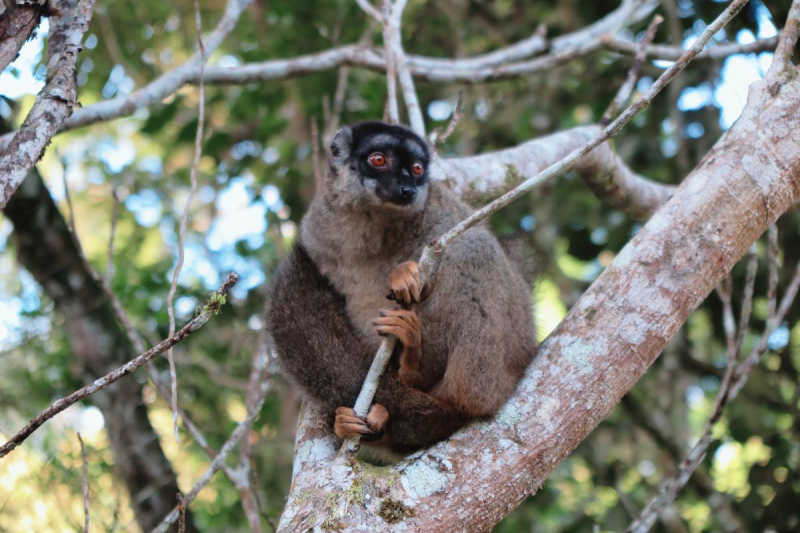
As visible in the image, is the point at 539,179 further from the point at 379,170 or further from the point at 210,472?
the point at 210,472

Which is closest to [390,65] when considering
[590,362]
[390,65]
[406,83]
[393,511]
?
[390,65]

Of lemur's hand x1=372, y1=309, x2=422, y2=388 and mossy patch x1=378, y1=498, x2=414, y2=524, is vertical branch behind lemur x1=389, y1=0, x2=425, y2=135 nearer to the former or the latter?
lemur's hand x1=372, y1=309, x2=422, y2=388

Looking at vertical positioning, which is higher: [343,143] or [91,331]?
[343,143]

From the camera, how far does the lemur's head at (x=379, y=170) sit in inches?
175

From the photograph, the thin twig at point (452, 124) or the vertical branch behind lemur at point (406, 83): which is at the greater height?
the vertical branch behind lemur at point (406, 83)

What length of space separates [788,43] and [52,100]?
122 inches

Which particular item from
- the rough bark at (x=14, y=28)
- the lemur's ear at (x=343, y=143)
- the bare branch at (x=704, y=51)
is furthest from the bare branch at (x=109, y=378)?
the bare branch at (x=704, y=51)

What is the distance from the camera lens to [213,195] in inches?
393

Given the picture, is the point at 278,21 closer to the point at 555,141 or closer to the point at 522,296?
the point at 555,141

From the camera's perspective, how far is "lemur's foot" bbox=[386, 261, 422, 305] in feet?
12.2

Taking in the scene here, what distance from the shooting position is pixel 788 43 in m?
3.57

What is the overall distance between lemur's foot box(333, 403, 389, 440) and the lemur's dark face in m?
1.28

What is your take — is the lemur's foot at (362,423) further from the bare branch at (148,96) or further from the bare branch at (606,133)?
the bare branch at (148,96)

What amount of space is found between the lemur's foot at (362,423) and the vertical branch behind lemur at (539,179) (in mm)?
60
